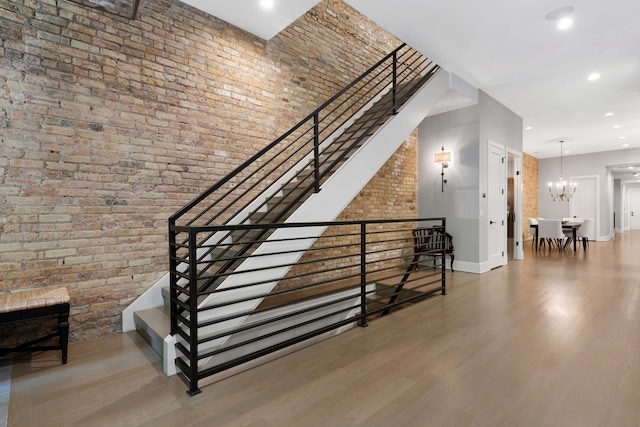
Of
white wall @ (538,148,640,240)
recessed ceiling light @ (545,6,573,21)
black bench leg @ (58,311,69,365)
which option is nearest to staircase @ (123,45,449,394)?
black bench leg @ (58,311,69,365)

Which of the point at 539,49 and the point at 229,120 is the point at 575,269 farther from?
the point at 229,120

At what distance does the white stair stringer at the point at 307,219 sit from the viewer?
2.64 meters

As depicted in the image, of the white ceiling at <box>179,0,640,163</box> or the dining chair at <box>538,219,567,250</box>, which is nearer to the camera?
the white ceiling at <box>179,0,640,163</box>

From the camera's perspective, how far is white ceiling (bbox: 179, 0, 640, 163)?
362 cm

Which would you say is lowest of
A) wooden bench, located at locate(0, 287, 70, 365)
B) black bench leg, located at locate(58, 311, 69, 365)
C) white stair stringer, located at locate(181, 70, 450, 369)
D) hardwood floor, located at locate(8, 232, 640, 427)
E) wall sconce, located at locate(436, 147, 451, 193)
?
hardwood floor, located at locate(8, 232, 640, 427)

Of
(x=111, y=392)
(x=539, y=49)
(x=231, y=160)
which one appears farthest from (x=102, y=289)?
(x=539, y=49)

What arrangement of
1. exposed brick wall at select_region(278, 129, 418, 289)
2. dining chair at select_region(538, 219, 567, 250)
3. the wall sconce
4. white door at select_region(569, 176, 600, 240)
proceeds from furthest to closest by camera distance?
white door at select_region(569, 176, 600, 240) → dining chair at select_region(538, 219, 567, 250) → the wall sconce → exposed brick wall at select_region(278, 129, 418, 289)

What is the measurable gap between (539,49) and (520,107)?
269 cm

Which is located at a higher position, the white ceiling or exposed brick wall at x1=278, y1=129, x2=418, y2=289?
the white ceiling

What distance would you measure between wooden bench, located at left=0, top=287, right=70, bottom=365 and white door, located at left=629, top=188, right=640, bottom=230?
90.4ft

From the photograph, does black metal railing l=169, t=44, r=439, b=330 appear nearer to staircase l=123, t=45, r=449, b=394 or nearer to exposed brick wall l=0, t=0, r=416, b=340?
staircase l=123, t=45, r=449, b=394

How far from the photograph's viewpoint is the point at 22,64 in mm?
2746

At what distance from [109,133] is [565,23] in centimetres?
516

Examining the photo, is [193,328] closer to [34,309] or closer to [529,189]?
[34,309]
